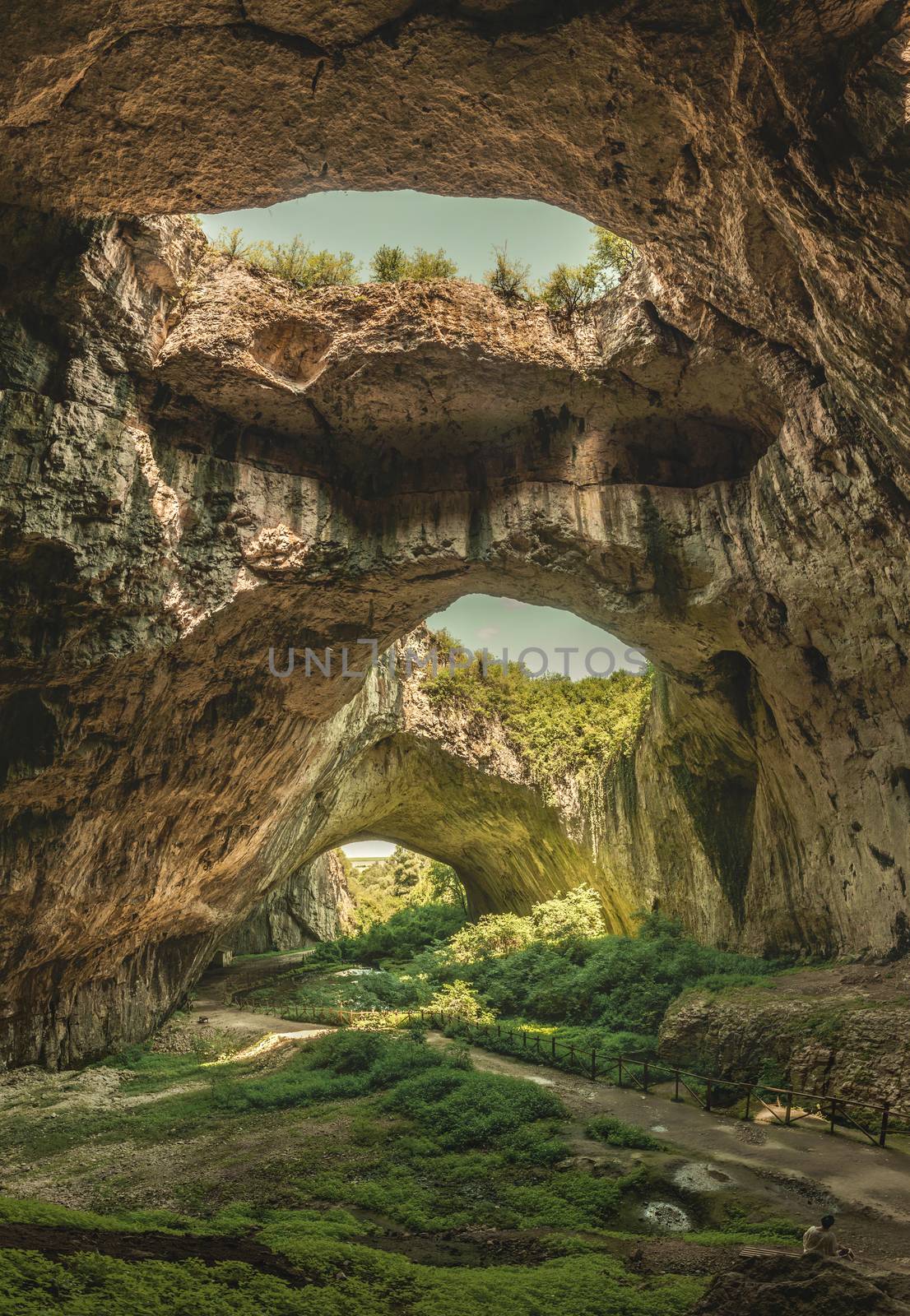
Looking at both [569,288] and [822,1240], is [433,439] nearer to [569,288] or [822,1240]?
[569,288]

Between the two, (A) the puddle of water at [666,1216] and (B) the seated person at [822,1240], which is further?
(A) the puddle of water at [666,1216]

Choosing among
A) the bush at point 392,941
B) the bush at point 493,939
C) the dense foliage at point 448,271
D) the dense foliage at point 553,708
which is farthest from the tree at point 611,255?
the bush at point 392,941

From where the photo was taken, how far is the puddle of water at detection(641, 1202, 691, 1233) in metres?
6.97

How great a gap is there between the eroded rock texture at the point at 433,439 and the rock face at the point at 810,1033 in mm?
1422

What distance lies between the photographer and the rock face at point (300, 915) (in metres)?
32.6

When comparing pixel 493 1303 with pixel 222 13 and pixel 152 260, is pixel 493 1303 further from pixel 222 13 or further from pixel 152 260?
pixel 152 260

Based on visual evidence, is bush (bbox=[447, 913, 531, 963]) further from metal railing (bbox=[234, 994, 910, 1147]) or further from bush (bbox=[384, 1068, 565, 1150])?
bush (bbox=[384, 1068, 565, 1150])

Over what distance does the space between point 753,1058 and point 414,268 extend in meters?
12.9

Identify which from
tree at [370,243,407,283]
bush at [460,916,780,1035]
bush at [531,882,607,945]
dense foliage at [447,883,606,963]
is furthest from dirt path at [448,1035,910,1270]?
tree at [370,243,407,283]

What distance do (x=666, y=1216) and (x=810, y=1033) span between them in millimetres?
3696

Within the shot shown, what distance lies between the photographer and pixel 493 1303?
5.04m

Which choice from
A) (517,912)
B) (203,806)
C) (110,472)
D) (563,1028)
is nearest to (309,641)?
(203,806)

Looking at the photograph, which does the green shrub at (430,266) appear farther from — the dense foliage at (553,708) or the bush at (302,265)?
the dense foliage at (553,708)

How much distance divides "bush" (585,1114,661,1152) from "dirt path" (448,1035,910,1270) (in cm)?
19
